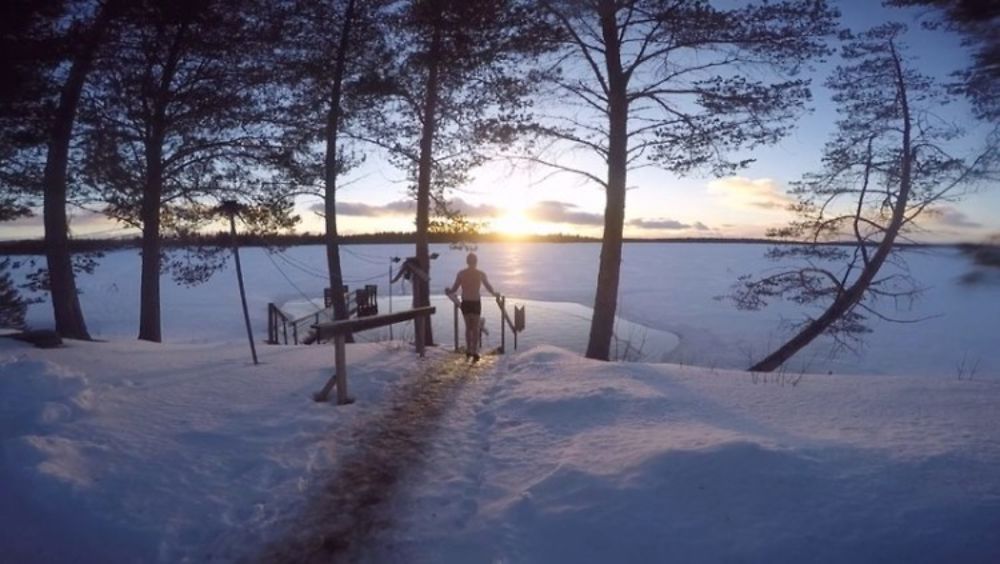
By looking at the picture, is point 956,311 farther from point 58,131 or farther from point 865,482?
point 58,131

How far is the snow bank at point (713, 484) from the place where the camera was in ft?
9.82

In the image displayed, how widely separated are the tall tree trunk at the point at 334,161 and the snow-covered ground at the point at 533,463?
5538 millimetres

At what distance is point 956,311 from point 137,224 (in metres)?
37.0

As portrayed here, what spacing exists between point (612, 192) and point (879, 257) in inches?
269

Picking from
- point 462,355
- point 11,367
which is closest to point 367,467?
point 11,367

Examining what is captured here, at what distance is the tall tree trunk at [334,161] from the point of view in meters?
12.0

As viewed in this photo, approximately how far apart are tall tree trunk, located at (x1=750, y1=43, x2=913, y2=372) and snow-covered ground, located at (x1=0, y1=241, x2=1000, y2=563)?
6.28 m

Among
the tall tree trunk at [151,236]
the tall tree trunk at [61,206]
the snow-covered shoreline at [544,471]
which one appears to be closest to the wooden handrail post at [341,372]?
the snow-covered shoreline at [544,471]

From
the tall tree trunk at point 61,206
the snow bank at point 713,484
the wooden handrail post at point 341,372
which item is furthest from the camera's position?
the tall tree trunk at point 61,206

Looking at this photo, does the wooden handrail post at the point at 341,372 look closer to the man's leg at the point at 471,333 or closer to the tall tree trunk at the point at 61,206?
the man's leg at the point at 471,333

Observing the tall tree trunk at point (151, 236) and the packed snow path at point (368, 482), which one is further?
the tall tree trunk at point (151, 236)

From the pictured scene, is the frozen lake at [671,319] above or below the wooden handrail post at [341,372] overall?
→ below

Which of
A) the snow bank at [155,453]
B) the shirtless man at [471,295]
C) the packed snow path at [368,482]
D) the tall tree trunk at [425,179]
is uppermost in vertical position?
the tall tree trunk at [425,179]

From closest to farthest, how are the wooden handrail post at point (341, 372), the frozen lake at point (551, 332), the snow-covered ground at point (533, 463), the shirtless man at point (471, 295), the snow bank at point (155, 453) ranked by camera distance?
Result: the snow-covered ground at point (533, 463), the snow bank at point (155, 453), the wooden handrail post at point (341, 372), the shirtless man at point (471, 295), the frozen lake at point (551, 332)
